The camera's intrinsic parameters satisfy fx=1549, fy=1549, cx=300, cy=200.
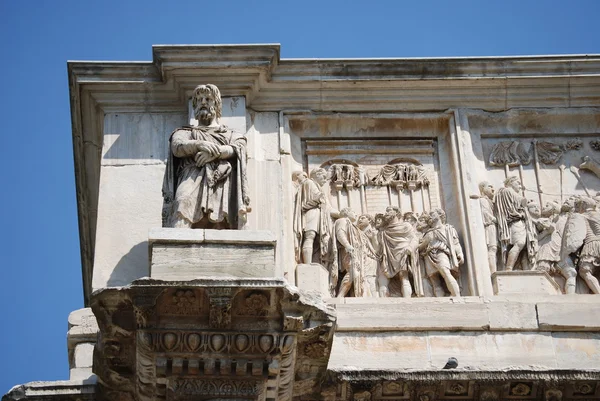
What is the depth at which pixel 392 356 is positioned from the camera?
14.5m

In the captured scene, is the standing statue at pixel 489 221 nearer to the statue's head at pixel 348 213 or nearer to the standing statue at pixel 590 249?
the standing statue at pixel 590 249

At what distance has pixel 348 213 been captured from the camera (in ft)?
52.1

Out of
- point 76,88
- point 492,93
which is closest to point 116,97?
point 76,88

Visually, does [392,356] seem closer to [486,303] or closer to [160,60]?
[486,303]

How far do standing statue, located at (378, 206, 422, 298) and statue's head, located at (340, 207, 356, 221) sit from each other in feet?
1.00

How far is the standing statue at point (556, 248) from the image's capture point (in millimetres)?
15531

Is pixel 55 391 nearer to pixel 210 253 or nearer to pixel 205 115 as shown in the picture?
pixel 210 253

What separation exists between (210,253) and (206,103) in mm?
2543

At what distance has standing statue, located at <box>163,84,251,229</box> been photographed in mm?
14516

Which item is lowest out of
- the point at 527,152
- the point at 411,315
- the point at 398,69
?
the point at 411,315

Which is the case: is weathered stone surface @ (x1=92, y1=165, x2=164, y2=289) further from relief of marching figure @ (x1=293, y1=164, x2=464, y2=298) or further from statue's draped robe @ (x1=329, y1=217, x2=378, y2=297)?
statue's draped robe @ (x1=329, y1=217, x2=378, y2=297)

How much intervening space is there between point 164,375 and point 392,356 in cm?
248

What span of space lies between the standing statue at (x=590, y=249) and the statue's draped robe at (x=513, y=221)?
496mm

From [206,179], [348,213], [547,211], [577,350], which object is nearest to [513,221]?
[547,211]
